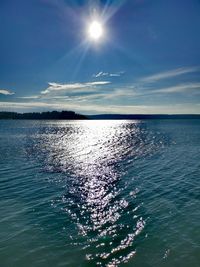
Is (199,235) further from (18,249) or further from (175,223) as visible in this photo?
(18,249)

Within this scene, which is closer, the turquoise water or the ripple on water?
the turquoise water

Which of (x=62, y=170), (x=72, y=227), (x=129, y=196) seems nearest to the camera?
(x=72, y=227)

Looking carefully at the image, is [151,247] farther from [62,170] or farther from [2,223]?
[62,170]

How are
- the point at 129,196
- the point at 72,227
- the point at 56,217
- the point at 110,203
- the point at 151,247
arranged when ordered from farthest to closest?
the point at 129,196, the point at 110,203, the point at 56,217, the point at 72,227, the point at 151,247

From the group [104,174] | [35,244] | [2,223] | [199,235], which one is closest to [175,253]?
[199,235]

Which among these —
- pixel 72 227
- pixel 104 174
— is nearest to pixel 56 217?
pixel 72 227

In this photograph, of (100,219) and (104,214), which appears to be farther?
(104,214)

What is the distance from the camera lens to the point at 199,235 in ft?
52.4

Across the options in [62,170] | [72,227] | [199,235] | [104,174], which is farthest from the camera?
[62,170]

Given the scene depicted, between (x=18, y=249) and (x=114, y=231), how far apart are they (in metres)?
6.05

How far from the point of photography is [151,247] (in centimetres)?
1449

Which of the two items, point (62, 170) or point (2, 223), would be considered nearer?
point (2, 223)

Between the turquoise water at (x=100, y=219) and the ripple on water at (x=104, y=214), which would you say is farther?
the ripple on water at (x=104, y=214)

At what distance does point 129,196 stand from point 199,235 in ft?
27.9
